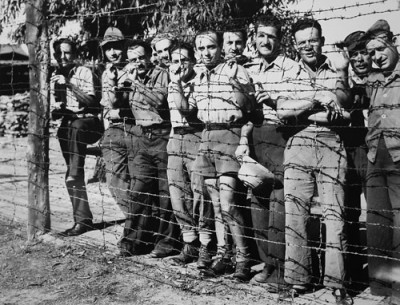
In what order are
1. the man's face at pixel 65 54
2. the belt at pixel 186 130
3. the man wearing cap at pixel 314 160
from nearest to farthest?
1. the man wearing cap at pixel 314 160
2. the belt at pixel 186 130
3. the man's face at pixel 65 54

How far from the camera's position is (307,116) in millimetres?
3695

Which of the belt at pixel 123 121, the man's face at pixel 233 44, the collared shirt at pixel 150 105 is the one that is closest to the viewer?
the man's face at pixel 233 44

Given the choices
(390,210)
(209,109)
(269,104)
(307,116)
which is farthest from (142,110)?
(390,210)

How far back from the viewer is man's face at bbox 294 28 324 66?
12.1ft

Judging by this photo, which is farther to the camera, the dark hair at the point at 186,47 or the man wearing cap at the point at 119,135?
the man wearing cap at the point at 119,135

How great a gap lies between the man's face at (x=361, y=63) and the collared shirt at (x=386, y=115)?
32cm

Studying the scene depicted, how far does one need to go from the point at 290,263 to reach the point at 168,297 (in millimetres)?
1003

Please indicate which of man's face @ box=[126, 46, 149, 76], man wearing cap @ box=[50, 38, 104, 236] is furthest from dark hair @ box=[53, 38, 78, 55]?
man's face @ box=[126, 46, 149, 76]

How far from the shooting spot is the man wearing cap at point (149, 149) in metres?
4.67

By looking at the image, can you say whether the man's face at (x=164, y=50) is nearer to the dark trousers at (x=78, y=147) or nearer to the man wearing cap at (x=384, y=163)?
the dark trousers at (x=78, y=147)

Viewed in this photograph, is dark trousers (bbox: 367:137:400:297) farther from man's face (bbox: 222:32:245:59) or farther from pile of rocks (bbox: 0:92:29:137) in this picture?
pile of rocks (bbox: 0:92:29:137)

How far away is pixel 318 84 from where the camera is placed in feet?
12.0

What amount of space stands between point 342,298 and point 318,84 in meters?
1.61

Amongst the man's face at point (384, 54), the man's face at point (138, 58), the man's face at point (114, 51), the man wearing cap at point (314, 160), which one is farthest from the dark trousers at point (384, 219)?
the man's face at point (114, 51)
